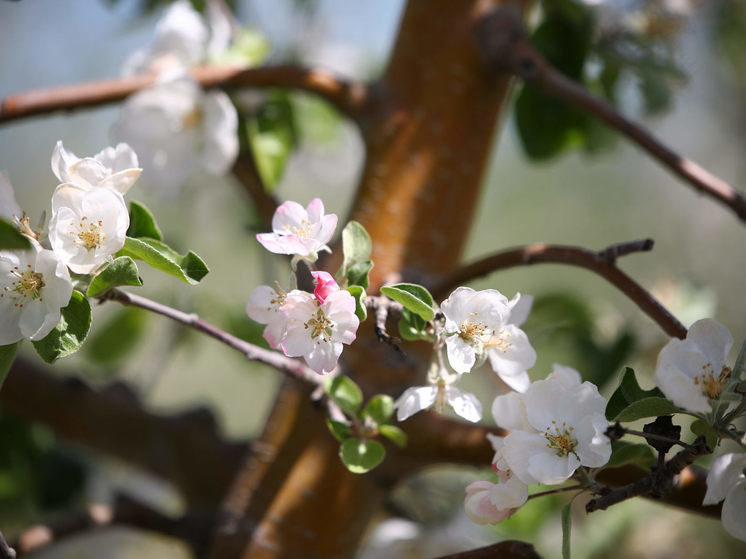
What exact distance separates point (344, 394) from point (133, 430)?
1.63ft

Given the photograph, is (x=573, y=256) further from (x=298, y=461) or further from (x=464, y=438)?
(x=298, y=461)

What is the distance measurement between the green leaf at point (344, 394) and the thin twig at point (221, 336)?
0.05ft

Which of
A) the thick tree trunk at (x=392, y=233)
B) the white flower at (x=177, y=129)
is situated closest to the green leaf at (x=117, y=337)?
the white flower at (x=177, y=129)

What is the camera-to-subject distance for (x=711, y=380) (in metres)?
0.37

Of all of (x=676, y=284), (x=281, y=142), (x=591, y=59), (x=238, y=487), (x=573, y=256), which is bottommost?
(x=238, y=487)

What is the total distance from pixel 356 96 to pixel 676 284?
24.7 inches

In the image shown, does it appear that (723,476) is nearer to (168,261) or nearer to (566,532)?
(566,532)

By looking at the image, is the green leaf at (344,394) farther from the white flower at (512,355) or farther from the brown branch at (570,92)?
the brown branch at (570,92)

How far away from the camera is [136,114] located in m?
0.68

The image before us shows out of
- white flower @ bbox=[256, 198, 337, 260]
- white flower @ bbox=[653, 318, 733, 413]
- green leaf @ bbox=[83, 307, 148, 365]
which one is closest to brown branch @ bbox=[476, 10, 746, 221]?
white flower @ bbox=[653, 318, 733, 413]

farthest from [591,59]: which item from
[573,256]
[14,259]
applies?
[14,259]

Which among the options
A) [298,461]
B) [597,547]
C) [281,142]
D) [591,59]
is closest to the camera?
[298,461]

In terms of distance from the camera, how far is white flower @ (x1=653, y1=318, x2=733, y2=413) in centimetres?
36

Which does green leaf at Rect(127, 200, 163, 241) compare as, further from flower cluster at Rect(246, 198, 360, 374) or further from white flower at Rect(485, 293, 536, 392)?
white flower at Rect(485, 293, 536, 392)
